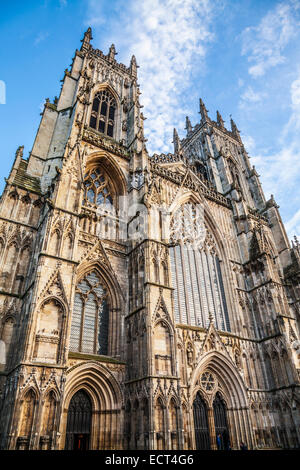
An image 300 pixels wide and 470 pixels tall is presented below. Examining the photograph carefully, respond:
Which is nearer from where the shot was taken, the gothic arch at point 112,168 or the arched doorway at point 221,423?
the arched doorway at point 221,423

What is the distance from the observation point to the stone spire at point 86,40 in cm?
2519

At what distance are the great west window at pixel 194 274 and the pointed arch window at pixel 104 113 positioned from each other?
317 inches

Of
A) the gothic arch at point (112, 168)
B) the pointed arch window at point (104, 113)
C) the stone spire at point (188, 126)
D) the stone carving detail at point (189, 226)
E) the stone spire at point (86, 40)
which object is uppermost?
the stone spire at point (188, 126)

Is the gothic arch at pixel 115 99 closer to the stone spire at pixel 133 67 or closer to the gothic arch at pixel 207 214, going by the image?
the stone spire at pixel 133 67

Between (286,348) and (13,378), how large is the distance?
13.4 metres

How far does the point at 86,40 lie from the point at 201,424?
1123 inches

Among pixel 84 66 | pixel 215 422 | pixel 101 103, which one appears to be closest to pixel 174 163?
pixel 101 103

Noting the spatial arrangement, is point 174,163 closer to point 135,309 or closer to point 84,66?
point 84,66

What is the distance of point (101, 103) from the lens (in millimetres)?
23094

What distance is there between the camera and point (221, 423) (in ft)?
47.3

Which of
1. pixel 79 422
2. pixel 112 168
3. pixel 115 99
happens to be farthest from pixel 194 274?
pixel 115 99

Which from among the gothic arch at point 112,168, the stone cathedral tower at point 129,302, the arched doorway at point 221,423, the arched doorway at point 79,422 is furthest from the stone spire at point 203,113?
the arched doorway at point 79,422

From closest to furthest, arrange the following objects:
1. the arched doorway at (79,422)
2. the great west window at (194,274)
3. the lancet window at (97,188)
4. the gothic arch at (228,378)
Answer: the arched doorway at (79,422), the gothic arch at (228,378), the great west window at (194,274), the lancet window at (97,188)

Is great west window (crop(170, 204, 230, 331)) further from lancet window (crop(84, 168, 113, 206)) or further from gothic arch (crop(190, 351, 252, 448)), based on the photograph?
A: lancet window (crop(84, 168, 113, 206))
